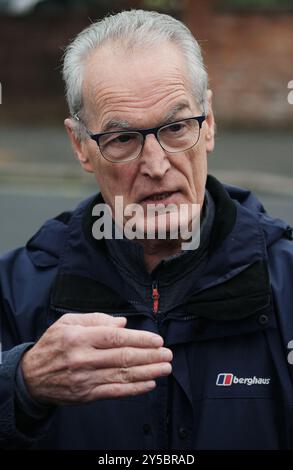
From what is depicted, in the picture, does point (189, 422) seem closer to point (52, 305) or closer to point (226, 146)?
point (52, 305)

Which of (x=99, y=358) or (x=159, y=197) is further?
(x=159, y=197)

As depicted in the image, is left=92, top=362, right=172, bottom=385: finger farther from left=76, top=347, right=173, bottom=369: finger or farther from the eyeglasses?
the eyeglasses

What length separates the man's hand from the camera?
208cm

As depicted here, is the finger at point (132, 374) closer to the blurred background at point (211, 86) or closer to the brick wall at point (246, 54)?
the blurred background at point (211, 86)

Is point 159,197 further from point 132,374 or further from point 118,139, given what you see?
point 132,374

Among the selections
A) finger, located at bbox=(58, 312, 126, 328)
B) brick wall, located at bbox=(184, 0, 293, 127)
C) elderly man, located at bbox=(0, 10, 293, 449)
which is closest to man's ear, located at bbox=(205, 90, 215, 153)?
elderly man, located at bbox=(0, 10, 293, 449)

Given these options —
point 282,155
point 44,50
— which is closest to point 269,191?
point 282,155

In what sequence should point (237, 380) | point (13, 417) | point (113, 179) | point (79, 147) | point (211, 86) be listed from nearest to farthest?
point (13, 417), point (237, 380), point (113, 179), point (79, 147), point (211, 86)

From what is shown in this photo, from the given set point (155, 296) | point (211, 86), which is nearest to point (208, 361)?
point (155, 296)

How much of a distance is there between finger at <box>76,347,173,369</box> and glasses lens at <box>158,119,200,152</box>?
62 centimetres

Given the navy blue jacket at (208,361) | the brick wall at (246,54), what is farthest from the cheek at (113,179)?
the brick wall at (246,54)

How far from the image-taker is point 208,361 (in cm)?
244

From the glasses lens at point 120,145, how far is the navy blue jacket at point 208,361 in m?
0.31

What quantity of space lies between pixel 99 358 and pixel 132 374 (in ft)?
0.27
